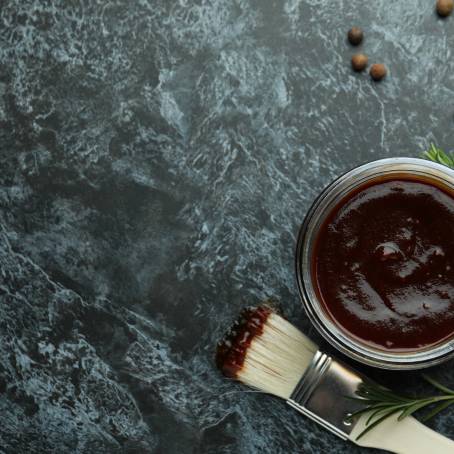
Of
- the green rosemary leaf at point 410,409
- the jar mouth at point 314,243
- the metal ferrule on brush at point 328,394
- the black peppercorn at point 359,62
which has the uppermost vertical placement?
the black peppercorn at point 359,62

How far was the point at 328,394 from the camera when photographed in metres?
1.61

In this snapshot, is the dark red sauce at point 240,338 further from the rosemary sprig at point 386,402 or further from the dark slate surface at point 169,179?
the rosemary sprig at point 386,402

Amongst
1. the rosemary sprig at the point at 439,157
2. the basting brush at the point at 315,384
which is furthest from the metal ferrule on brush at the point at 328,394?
the rosemary sprig at the point at 439,157

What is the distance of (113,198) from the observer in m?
1.72

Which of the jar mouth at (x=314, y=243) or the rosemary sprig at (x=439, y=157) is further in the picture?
the rosemary sprig at (x=439, y=157)

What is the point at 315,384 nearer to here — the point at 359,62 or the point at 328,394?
the point at 328,394

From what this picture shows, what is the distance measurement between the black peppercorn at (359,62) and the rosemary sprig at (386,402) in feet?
2.16

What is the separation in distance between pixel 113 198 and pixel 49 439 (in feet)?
1.82

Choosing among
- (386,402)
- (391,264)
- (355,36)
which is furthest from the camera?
(355,36)

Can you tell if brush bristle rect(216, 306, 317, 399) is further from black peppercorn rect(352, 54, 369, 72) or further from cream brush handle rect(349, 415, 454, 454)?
black peppercorn rect(352, 54, 369, 72)

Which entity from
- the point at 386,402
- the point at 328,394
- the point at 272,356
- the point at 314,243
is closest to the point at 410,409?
the point at 386,402

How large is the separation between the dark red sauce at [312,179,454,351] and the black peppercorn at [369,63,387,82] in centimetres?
30

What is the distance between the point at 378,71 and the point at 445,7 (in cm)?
20

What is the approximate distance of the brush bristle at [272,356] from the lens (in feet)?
5.27
